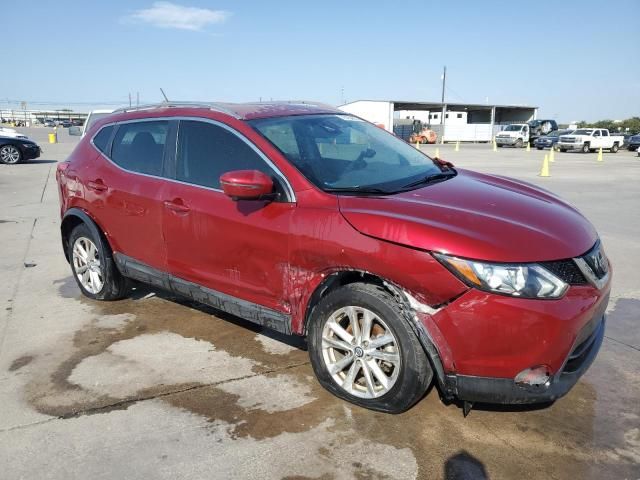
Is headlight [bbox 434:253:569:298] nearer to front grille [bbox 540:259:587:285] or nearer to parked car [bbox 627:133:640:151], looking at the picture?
front grille [bbox 540:259:587:285]

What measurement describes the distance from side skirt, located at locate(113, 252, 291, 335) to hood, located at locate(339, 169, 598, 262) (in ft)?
3.00

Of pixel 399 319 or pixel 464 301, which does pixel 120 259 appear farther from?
pixel 464 301

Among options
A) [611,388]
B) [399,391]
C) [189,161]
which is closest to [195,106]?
[189,161]

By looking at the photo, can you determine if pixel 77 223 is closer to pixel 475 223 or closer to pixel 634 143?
pixel 475 223

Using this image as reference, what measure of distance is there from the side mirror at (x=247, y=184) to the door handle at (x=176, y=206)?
70 cm

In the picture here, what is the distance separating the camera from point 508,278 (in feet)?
8.37

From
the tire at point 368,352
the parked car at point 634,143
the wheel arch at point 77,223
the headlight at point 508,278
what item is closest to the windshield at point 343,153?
the tire at point 368,352

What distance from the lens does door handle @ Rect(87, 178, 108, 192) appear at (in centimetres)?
452

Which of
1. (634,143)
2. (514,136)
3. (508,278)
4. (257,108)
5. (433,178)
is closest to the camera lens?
(508,278)

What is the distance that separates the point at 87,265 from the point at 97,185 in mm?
817

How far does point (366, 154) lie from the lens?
387cm

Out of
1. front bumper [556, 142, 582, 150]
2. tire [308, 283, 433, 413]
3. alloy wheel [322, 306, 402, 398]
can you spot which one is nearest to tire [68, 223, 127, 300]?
tire [308, 283, 433, 413]

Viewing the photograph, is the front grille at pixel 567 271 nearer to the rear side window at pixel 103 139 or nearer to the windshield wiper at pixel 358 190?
the windshield wiper at pixel 358 190

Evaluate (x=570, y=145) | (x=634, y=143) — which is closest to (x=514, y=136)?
(x=570, y=145)
